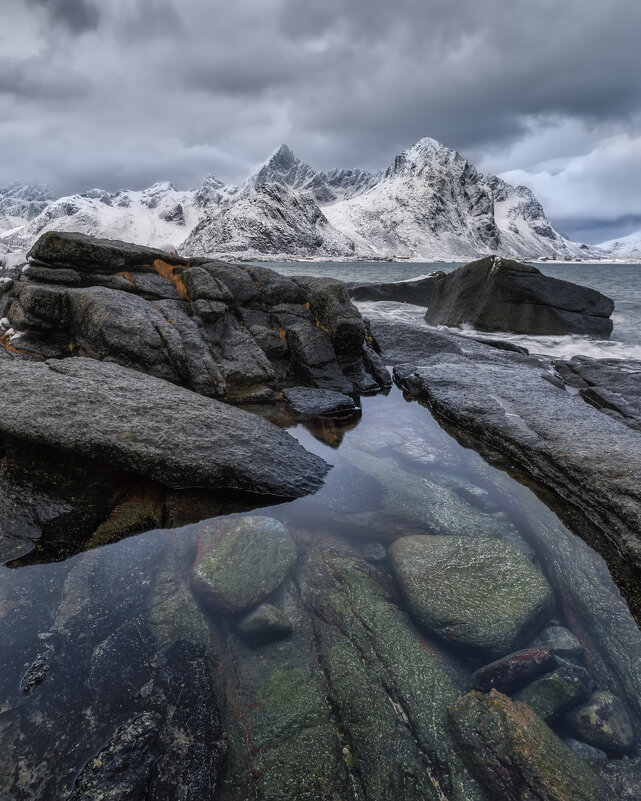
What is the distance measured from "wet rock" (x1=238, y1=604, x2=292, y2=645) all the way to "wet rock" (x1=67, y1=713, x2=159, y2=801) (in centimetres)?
121

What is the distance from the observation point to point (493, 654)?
4.25 metres

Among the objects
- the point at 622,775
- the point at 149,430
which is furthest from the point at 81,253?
the point at 622,775

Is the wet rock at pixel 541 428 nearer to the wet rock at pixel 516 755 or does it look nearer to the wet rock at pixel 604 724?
the wet rock at pixel 604 724

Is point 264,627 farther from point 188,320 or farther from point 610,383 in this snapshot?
point 610,383

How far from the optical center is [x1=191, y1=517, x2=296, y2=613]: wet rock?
15.7 feet

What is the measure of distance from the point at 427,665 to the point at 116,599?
11.2 feet

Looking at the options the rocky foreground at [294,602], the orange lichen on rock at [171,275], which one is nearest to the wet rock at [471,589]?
the rocky foreground at [294,602]

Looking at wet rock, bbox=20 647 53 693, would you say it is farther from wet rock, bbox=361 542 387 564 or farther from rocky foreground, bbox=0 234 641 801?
wet rock, bbox=361 542 387 564

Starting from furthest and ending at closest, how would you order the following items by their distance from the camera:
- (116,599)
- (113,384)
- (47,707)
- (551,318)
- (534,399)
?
(551,318)
(534,399)
(113,384)
(116,599)
(47,707)

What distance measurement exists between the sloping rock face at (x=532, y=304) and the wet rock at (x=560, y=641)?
20.8 m

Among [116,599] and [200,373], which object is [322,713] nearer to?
[116,599]

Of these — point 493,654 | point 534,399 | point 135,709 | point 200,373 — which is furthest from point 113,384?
point 534,399

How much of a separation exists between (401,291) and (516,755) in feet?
119

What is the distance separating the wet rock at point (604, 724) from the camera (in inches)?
136
